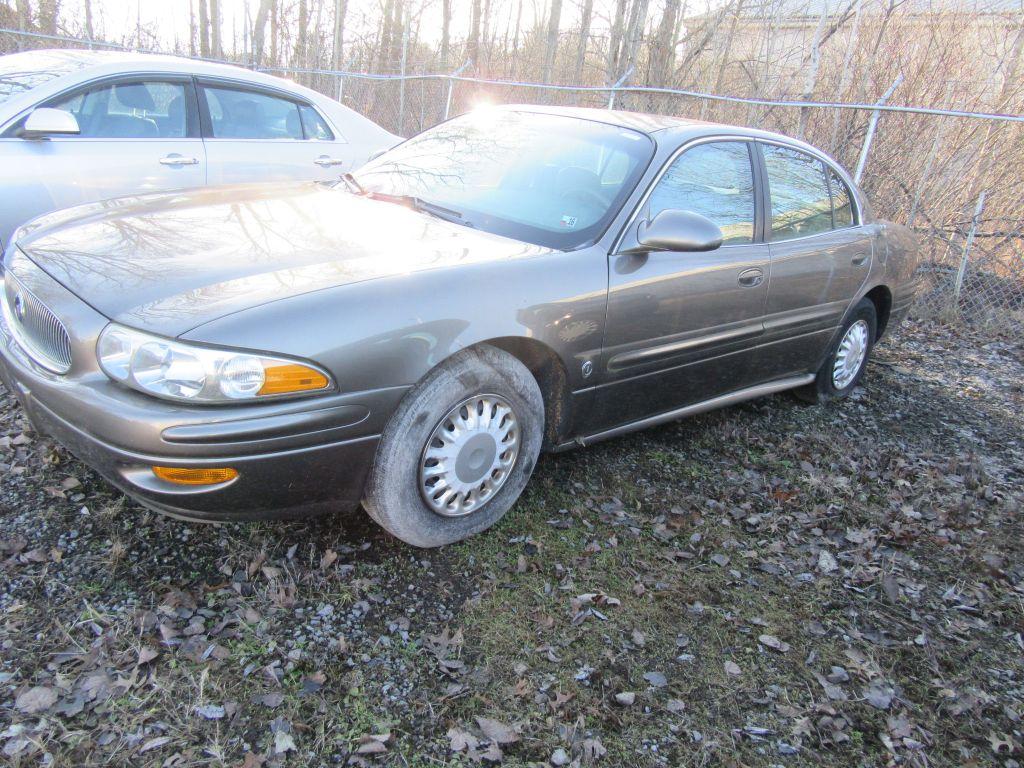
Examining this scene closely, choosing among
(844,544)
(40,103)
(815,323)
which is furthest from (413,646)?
(40,103)

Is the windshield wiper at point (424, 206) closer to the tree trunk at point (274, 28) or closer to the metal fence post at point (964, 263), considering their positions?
the metal fence post at point (964, 263)

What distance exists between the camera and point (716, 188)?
3605mm

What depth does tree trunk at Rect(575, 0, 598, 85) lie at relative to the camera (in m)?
16.8

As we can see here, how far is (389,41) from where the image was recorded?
59.1ft

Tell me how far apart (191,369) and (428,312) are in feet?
2.49

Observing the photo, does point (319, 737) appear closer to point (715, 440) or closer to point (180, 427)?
point (180, 427)

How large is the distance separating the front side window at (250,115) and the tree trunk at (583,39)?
12.1 metres

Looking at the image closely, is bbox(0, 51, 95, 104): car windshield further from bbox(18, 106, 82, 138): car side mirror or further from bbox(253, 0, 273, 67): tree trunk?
bbox(253, 0, 273, 67): tree trunk

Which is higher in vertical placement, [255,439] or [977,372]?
[255,439]

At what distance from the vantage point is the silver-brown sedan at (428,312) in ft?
7.22

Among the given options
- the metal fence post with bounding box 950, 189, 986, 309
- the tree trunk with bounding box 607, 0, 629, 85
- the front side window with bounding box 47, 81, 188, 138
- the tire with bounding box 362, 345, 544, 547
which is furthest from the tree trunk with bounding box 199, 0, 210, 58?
the tire with bounding box 362, 345, 544, 547

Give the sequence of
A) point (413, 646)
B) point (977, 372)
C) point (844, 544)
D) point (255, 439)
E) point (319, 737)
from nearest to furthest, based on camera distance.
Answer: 1. point (319, 737)
2. point (255, 439)
3. point (413, 646)
4. point (844, 544)
5. point (977, 372)

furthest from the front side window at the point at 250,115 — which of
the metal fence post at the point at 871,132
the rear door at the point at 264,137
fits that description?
the metal fence post at the point at 871,132

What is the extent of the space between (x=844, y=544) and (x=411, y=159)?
9.14ft
